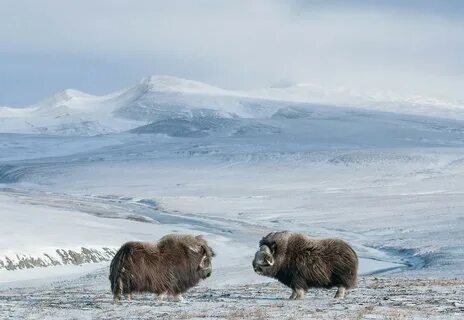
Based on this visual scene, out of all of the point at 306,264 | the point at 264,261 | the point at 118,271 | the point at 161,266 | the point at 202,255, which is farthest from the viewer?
the point at 202,255

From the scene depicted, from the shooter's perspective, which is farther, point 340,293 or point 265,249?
point 340,293

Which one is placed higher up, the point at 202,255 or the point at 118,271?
the point at 202,255

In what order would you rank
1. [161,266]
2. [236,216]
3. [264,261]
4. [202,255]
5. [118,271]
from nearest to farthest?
[118,271] < [264,261] < [161,266] < [202,255] < [236,216]

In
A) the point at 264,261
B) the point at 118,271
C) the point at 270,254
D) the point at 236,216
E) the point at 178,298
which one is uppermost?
the point at 270,254

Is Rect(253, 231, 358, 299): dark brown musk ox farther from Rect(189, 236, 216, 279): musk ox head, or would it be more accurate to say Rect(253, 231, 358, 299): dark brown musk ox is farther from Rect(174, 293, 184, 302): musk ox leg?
Rect(174, 293, 184, 302): musk ox leg

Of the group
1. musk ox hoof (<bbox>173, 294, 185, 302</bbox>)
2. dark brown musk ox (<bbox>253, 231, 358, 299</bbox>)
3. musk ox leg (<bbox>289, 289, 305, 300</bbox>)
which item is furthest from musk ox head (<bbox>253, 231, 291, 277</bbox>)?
musk ox hoof (<bbox>173, 294, 185, 302</bbox>)

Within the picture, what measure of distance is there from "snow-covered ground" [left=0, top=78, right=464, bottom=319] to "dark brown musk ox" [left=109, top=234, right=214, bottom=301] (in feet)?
1.52

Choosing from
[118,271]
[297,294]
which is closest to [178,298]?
[118,271]

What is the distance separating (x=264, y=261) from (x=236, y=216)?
63.7m

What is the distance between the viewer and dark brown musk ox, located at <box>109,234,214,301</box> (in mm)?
16891

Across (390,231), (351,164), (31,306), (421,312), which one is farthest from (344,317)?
(351,164)

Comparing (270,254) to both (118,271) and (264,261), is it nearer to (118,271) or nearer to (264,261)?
(264,261)

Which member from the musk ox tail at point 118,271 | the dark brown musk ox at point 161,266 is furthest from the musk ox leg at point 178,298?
the musk ox tail at point 118,271

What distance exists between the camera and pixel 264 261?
16969mm
